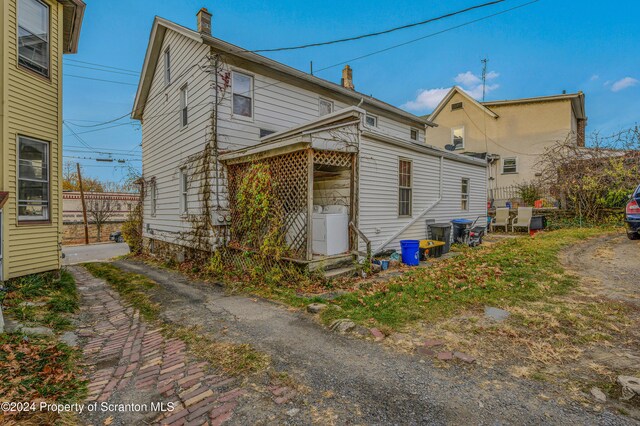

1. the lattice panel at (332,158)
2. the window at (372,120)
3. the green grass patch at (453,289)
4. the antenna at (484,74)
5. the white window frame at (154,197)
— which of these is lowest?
the green grass patch at (453,289)

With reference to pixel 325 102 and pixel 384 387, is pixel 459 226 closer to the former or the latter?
pixel 325 102

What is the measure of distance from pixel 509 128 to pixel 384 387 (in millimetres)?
23682

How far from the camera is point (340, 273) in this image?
7.19 metres

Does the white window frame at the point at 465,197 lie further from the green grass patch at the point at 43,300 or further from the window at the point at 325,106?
the green grass patch at the point at 43,300

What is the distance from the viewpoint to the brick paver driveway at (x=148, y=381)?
8.80ft

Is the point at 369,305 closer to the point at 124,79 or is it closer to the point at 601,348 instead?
the point at 601,348

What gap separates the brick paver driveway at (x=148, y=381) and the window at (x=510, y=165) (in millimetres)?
23417

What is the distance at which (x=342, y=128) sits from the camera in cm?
771

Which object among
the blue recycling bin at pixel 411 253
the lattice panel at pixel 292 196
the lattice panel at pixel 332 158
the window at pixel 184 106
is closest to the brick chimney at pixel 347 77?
the window at pixel 184 106

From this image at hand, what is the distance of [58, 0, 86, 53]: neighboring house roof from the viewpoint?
8.16 m

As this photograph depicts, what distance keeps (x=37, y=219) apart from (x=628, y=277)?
12.8 meters

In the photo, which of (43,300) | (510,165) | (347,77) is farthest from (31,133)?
(510,165)

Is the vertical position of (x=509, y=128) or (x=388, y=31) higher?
(x=509, y=128)

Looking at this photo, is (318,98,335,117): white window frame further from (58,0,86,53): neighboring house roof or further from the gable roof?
the gable roof
